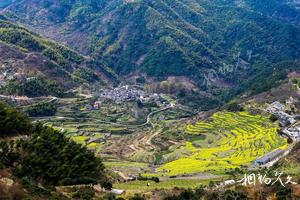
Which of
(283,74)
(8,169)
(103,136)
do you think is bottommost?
(103,136)

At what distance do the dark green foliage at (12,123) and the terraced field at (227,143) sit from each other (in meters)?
21.7

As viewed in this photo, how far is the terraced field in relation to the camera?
197 ft

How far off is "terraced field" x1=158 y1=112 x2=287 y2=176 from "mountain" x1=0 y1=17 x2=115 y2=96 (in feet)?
178

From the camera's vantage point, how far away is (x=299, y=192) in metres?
34.2

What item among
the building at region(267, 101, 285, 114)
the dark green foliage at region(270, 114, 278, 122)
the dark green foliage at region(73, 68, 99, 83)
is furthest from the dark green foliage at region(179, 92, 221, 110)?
the dark green foliage at region(270, 114, 278, 122)

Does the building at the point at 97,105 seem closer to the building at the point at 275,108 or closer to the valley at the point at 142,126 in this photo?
the valley at the point at 142,126

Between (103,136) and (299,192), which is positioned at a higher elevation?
(299,192)

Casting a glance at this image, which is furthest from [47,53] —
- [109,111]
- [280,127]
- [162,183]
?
[162,183]

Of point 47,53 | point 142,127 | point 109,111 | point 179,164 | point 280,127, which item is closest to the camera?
point 179,164

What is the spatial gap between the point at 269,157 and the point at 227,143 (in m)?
13.4

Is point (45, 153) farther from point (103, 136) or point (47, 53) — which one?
point (47, 53)

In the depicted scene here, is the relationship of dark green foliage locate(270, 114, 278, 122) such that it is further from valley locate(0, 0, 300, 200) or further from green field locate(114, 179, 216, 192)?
green field locate(114, 179, 216, 192)

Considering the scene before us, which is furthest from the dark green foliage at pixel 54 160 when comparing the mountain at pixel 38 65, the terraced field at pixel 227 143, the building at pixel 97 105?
the mountain at pixel 38 65

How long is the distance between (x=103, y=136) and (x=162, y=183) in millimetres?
49517
